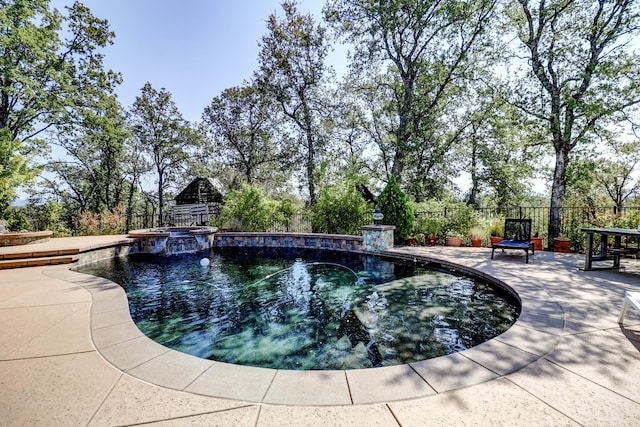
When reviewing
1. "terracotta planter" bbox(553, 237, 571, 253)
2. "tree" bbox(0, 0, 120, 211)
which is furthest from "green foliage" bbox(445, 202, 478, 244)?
"tree" bbox(0, 0, 120, 211)

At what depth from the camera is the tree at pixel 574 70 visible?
328 inches

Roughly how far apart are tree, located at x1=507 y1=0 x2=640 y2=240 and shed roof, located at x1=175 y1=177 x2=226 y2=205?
17.6 metres

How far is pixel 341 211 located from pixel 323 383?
8.19 metres

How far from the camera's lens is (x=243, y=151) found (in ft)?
70.1

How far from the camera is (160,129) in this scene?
21.8 m

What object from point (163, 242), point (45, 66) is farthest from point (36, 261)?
point (45, 66)

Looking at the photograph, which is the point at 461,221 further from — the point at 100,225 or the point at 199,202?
the point at 199,202

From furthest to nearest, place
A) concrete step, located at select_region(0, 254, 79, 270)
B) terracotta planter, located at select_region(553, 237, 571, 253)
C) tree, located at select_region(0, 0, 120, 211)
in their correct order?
1. tree, located at select_region(0, 0, 120, 211)
2. terracotta planter, located at select_region(553, 237, 571, 253)
3. concrete step, located at select_region(0, 254, 79, 270)

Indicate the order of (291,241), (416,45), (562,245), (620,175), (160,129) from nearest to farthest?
(562,245), (291,241), (416,45), (620,175), (160,129)

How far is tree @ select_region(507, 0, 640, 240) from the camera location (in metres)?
8.33

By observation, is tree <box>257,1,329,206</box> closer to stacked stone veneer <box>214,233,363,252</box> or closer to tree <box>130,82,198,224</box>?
stacked stone veneer <box>214,233,363,252</box>

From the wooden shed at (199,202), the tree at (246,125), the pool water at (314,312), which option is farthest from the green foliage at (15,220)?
the tree at (246,125)

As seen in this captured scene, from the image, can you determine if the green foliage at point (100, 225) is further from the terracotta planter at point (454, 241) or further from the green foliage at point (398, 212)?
the terracotta planter at point (454, 241)

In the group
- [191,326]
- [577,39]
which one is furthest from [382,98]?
[191,326]
